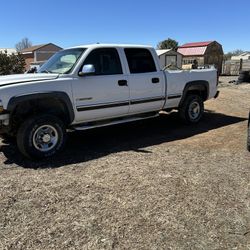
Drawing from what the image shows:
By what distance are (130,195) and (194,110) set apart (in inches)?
194

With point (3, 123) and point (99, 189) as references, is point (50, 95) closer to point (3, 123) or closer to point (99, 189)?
point (3, 123)

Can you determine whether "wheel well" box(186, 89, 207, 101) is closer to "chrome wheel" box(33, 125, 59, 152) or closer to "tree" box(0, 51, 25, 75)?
"chrome wheel" box(33, 125, 59, 152)

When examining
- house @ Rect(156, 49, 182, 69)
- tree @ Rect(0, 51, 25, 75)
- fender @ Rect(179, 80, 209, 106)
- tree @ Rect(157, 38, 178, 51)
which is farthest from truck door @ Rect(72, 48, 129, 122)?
tree @ Rect(157, 38, 178, 51)

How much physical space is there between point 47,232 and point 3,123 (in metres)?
Answer: 2.63

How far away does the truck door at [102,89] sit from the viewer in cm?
640

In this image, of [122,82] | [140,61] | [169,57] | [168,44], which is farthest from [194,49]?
[122,82]

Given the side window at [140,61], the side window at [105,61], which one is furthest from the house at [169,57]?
the side window at [105,61]

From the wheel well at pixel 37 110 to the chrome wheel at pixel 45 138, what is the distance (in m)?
0.33

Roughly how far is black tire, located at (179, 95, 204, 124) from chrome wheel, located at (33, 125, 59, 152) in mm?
3621

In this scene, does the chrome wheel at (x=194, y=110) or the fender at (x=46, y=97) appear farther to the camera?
the chrome wheel at (x=194, y=110)

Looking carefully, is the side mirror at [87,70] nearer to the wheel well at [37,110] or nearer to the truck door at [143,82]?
the wheel well at [37,110]

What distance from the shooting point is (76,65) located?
21.1 ft

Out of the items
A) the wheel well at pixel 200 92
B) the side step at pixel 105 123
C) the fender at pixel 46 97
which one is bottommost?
the side step at pixel 105 123

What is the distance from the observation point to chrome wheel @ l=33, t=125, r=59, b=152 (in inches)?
232
